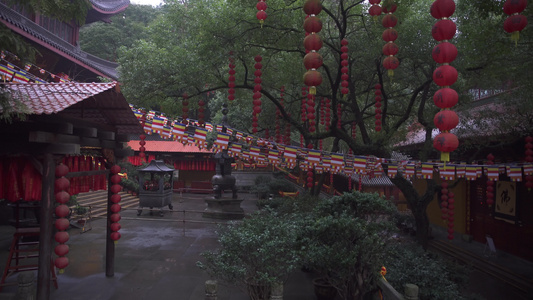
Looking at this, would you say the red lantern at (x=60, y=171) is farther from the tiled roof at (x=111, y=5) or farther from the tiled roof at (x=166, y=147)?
the tiled roof at (x=111, y=5)

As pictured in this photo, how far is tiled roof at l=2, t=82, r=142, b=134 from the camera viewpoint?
5.10 m

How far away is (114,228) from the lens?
7.68 metres

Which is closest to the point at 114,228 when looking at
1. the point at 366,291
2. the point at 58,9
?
the point at 58,9

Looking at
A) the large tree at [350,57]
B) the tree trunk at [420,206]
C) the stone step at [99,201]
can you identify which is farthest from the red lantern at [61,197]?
the stone step at [99,201]

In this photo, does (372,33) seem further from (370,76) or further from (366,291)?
(366,291)

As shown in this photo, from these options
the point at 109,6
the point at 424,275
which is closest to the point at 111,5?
the point at 109,6

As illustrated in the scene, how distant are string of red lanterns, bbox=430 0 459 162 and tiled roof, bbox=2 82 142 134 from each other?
16.3ft

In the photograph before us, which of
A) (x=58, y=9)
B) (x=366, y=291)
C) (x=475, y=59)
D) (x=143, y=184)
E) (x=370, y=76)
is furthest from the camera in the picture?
(x=143, y=184)

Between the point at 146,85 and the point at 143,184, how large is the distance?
724 cm

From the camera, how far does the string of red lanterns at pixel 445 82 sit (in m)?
3.96

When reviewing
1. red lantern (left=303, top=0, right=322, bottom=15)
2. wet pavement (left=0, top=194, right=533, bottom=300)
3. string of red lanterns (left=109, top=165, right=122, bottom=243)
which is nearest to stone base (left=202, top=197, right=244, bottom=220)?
wet pavement (left=0, top=194, right=533, bottom=300)

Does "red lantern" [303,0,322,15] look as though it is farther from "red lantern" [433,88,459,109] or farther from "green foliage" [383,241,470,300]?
"green foliage" [383,241,470,300]

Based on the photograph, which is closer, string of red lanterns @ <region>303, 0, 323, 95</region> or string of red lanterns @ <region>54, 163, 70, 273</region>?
string of red lanterns @ <region>303, 0, 323, 95</region>

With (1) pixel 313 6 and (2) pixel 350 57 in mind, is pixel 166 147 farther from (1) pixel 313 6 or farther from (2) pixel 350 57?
(1) pixel 313 6
